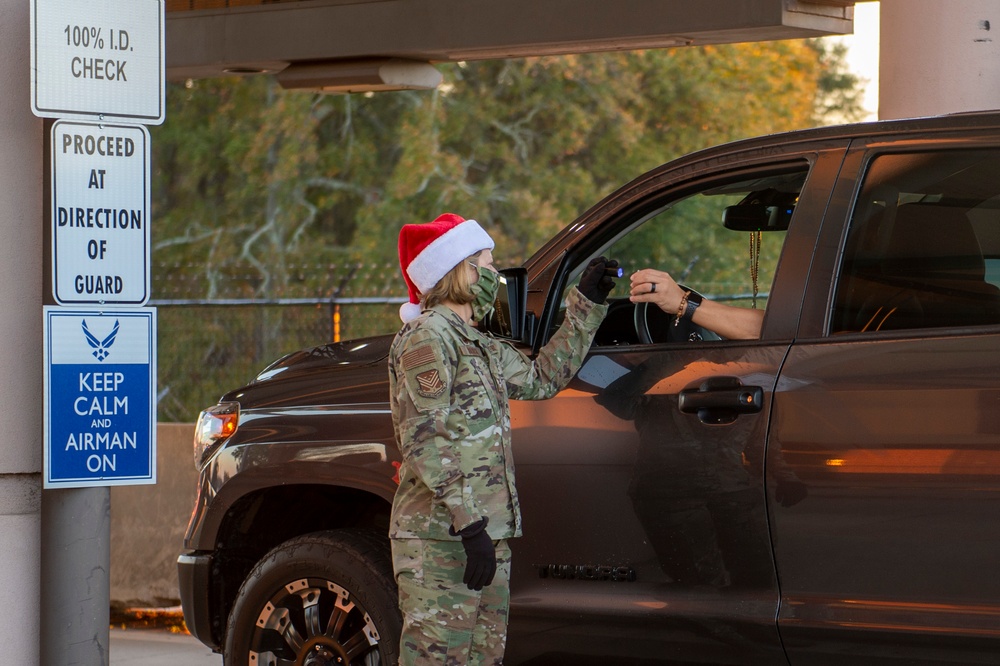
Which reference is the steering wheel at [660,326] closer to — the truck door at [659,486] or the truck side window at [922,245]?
the truck door at [659,486]

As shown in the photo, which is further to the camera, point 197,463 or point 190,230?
point 190,230

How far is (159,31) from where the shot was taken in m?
Result: 4.40

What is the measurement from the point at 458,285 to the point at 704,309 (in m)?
0.72

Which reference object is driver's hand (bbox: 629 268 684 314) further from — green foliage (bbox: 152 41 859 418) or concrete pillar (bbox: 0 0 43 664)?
green foliage (bbox: 152 41 859 418)

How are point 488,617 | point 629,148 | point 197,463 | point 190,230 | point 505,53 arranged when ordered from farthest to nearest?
point 190,230 → point 629,148 → point 505,53 → point 197,463 → point 488,617

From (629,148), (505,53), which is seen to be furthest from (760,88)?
(505,53)

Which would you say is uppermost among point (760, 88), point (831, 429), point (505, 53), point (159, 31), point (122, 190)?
point (760, 88)

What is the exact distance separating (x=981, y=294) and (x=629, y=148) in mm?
19520

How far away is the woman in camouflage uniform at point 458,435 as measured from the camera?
12.9 feet

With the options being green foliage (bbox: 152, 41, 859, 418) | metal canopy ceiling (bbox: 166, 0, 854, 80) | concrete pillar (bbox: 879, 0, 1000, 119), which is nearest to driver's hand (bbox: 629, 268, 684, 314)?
concrete pillar (bbox: 879, 0, 1000, 119)

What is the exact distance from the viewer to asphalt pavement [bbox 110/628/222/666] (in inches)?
281

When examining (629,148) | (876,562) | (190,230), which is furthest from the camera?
(190,230)

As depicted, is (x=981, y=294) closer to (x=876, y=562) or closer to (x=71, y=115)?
(x=876, y=562)

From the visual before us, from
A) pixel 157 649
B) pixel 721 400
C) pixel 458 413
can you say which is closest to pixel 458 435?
pixel 458 413
